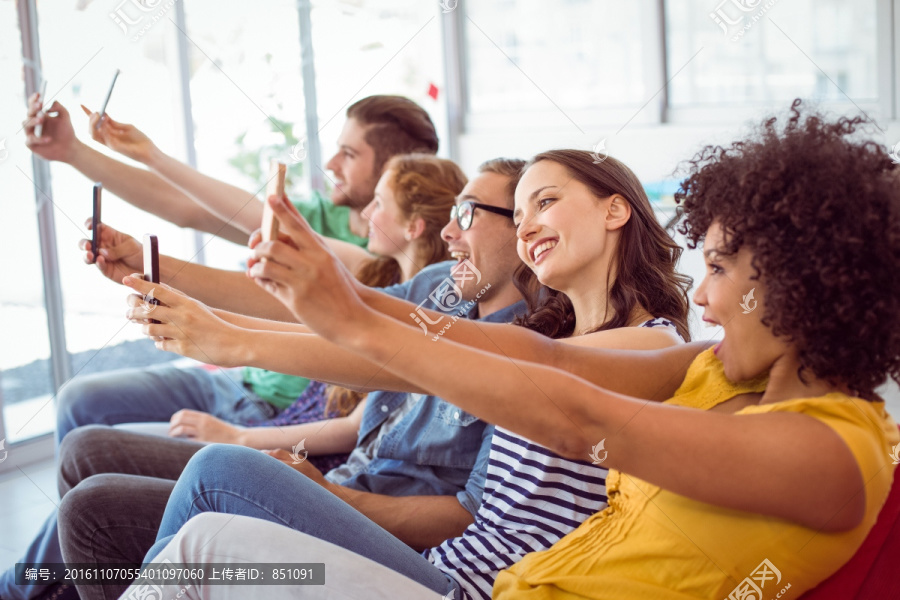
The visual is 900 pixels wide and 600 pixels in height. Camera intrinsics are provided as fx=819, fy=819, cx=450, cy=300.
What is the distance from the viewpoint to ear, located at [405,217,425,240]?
218cm

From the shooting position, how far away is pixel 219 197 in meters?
2.16

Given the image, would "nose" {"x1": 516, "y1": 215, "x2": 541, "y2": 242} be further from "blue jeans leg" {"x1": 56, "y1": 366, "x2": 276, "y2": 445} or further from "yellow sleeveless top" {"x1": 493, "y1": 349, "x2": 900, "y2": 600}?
"blue jeans leg" {"x1": 56, "y1": 366, "x2": 276, "y2": 445}

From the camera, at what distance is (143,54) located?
3648 millimetres

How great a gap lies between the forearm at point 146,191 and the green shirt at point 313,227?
431 mm

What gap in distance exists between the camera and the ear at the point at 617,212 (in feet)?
4.79

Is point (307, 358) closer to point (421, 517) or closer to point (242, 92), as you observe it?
point (421, 517)

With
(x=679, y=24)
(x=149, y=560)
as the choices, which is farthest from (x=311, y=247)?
(x=679, y=24)

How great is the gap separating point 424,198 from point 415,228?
9cm

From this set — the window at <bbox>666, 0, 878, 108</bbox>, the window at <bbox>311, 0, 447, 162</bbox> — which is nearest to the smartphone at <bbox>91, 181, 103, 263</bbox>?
the window at <bbox>311, 0, 447, 162</bbox>

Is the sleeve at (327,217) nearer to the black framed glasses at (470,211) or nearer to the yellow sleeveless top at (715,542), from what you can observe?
the black framed glasses at (470,211)

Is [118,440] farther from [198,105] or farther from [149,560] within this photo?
[198,105]

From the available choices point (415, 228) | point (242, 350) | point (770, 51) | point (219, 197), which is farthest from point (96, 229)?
point (770, 51)

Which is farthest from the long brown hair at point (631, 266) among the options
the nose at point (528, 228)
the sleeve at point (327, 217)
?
the sleeve at point (327, 217)

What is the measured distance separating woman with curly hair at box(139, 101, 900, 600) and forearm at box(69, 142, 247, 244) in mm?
1206
